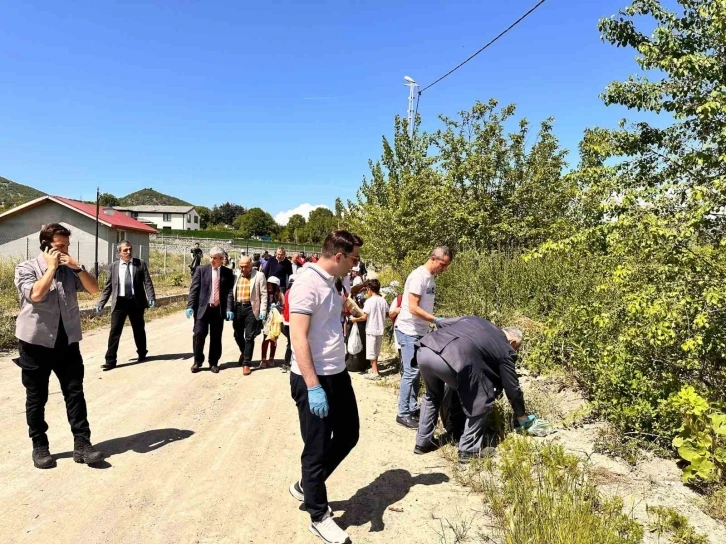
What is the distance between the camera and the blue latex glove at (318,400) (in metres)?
3.03

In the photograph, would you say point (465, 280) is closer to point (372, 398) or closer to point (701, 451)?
point (372, 398)

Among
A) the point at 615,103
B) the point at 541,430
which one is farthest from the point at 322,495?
the point at 615,103

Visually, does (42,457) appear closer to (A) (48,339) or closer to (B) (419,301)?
(A) (48,339)

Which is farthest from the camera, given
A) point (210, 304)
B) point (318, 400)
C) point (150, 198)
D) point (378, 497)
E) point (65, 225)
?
point (150, 198)

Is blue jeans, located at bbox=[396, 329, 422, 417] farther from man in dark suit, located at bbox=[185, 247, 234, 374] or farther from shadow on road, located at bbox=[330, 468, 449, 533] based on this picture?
man in dark suit, located at bbox=[185, 247, 234, 374]

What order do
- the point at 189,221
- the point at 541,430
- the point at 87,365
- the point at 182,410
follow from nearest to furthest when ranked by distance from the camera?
1. the point at 541,430
2. the point at 182,410
3. the point at 87,365
4. the point at 189,221

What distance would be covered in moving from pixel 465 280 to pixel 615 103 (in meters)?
4.27

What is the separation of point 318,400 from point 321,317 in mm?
517

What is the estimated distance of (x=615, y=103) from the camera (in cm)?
587

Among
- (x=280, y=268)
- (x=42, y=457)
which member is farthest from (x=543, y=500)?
(x=280, y=268)

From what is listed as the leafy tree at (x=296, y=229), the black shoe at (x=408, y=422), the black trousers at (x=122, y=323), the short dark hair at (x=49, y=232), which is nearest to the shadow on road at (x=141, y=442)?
the short dark hair at (x=49, y=232)

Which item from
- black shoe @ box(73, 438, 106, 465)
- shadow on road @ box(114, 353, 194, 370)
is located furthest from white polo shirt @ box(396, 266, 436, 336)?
shadow on road @ box(114, 353, 194, 370)

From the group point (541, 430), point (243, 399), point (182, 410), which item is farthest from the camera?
point (243, 399)

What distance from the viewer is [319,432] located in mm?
3135
